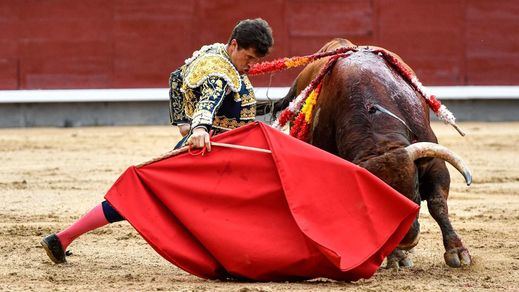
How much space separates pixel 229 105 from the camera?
3.83m

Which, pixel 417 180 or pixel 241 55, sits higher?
pixel 241 55

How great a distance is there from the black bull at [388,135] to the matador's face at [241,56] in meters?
0.50

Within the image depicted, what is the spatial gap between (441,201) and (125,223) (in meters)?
1.70

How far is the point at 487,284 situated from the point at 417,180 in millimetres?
413

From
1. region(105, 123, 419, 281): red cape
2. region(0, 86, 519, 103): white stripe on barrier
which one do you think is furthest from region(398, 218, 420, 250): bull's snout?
region(0, 86, 519, 103): white stripe on barrier

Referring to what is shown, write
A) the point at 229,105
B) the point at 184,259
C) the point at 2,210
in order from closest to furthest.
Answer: the point at 184,259
the point at 229,105
the point at 2,210

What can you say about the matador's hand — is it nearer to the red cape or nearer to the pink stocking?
the red cape

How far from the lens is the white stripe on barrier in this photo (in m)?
10.2

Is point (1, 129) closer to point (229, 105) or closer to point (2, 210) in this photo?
point (2, 210)

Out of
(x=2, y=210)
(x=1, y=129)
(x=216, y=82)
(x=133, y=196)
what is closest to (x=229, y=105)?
(x=216, y=82)

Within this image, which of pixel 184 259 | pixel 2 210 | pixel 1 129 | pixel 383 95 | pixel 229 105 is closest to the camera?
pixel 184 259

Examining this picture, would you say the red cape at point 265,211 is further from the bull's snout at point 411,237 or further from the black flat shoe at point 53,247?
the black flat shoe at point 53,247

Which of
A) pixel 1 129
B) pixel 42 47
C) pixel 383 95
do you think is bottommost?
→ pixel 1 129

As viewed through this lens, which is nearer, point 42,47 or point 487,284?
point 487,284
